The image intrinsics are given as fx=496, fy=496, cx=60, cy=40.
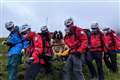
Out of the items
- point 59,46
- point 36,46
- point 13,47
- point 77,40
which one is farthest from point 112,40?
point 13,47

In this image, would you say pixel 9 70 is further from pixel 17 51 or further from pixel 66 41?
pixel 66 41

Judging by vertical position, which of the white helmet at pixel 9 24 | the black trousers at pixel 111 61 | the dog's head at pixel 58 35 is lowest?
the black trousers at pixel 111 61

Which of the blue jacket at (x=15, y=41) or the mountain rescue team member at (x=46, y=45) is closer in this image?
the mountain rescue team member at (x=46, y=45)

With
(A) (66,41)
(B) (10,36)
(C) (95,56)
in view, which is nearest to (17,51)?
(B) (10,36)

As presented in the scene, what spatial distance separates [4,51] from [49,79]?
195 inches

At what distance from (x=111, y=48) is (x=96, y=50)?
1736 mm

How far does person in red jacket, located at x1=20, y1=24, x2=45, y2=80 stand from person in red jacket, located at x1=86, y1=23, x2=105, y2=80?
2.53 meters

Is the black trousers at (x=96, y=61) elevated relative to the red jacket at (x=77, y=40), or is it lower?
lower

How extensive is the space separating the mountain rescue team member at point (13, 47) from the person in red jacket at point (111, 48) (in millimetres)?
4067

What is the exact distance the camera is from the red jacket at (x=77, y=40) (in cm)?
1664

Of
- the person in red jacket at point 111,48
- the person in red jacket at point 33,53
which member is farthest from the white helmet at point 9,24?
the person in red jacket at point 111,48

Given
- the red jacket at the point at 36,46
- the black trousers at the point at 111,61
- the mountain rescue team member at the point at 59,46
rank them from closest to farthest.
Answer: the red jacket at the point at 36,46, the mountain rescue team member at the point at 59,46, the black trousers at the point at 111,61

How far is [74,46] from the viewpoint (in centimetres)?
1680

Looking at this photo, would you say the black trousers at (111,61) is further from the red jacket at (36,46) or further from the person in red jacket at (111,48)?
the red jacket at (36,46)
